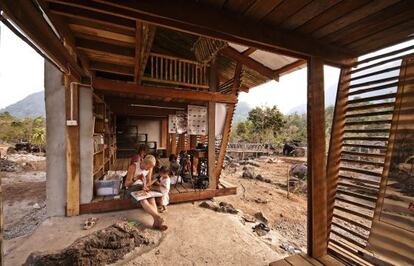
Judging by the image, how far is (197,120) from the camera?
19.1 feet

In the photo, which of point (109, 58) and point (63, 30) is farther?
point (109, 58)

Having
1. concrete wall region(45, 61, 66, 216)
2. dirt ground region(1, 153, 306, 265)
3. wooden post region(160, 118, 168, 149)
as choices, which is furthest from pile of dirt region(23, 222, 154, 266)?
wooden post region(160, 118, 168, 149)

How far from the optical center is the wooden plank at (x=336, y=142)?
8.02 ft

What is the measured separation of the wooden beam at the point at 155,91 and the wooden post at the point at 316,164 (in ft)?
10.5

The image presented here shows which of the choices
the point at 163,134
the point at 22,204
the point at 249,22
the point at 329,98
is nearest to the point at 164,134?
the point at 163,134

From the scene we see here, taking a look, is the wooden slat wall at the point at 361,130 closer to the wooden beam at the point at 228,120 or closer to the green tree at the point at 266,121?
the wooden beam at the point at 228,120

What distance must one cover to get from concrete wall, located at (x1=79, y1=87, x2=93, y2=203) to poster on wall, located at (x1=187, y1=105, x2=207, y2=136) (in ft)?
8.31

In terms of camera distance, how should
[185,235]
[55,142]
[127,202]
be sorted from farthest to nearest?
[127,202] < [55,142] < [185,235]

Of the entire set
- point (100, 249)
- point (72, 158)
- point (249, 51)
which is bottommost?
point (100, 249)

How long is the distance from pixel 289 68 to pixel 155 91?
128 inches

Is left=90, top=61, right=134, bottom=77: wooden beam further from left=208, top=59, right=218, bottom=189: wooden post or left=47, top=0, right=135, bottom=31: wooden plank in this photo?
left=208, top=59, right=218, bottom=189: wooden post

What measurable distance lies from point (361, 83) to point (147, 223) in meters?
4.00

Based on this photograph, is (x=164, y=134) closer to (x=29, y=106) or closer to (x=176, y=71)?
(x=176, y=71)

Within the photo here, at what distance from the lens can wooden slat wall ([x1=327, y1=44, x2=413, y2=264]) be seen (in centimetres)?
207
